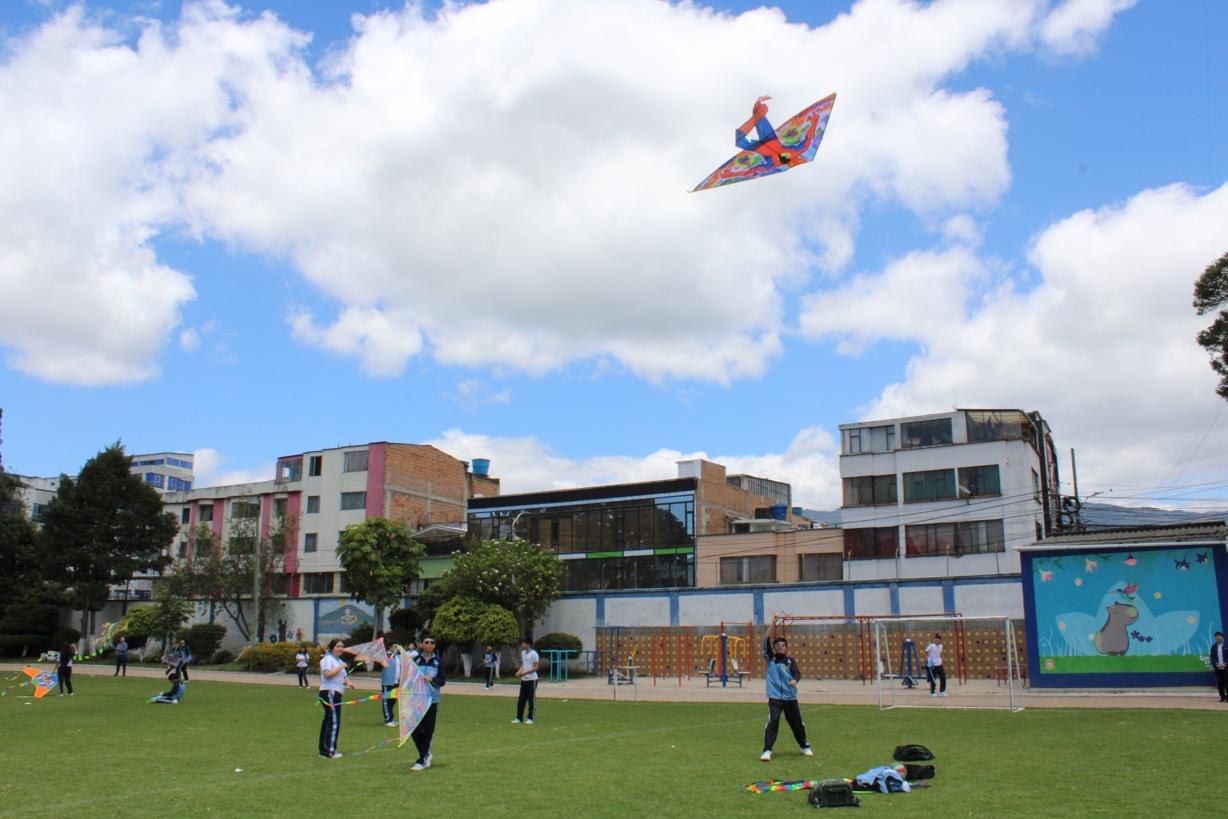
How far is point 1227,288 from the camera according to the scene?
2511cm

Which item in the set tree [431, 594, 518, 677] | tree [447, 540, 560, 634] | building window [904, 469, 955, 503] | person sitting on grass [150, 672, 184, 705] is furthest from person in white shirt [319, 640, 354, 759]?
building window [904, 469, 955, 503]

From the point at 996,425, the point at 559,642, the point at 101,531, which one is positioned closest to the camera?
the point at 559,642

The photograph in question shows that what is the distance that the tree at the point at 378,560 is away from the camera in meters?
49.9

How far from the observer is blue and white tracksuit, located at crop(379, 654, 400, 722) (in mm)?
20812

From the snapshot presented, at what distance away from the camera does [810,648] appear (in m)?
39.0

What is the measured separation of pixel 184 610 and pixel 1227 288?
54027 mm

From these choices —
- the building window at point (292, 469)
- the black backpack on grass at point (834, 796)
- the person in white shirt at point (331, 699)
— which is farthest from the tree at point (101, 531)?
the black backpack on grass at point (834, 796)

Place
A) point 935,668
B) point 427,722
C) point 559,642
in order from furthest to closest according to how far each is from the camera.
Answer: point 559,642, point 935,668, point 427,722

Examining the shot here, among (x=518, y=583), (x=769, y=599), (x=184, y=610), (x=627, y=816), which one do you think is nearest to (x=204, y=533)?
(x=184, y=610)

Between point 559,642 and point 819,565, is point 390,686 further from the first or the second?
point 819,565

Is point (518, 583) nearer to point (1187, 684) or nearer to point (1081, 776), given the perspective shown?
point (1187, 684)

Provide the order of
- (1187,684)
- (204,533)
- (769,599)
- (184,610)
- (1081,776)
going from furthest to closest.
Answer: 1. (204,533)
2. (184,610)
3. (769,599)
4. (1187,684)
5. (1081,776)

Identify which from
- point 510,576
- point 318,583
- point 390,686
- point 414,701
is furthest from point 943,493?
point 414,701

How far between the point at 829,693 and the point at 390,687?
15.9 meters
